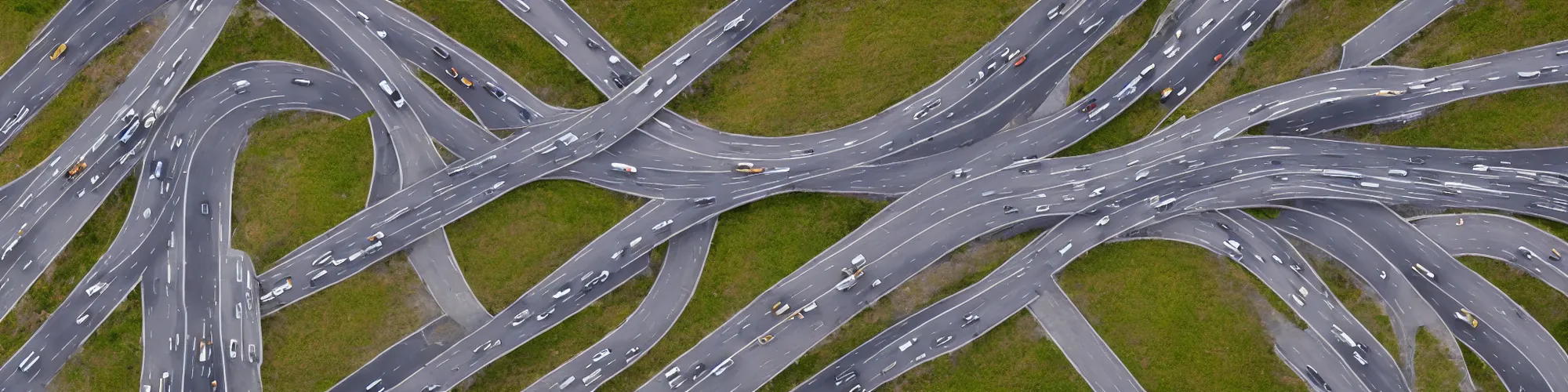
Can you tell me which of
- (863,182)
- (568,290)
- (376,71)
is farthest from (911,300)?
(376,71)

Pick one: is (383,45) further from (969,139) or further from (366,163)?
(969,139)

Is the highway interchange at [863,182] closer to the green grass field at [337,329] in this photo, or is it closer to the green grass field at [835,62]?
the green grass field at [337,329]

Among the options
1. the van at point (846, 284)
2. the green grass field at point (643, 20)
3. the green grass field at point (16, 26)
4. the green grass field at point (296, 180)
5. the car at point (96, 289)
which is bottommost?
the van at point (846, 284)

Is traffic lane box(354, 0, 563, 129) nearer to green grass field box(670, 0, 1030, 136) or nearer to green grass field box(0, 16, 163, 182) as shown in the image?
green grass field box(670, 0, 1030, 136)

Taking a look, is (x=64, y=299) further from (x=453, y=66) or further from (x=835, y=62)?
(x=835, y=62)

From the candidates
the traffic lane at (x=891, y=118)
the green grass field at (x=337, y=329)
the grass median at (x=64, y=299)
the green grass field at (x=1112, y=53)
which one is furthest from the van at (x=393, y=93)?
the green grass field at (x=1112, y=53)

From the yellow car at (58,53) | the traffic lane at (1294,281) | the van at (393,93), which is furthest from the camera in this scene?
the traffic lane at (1294,281)
